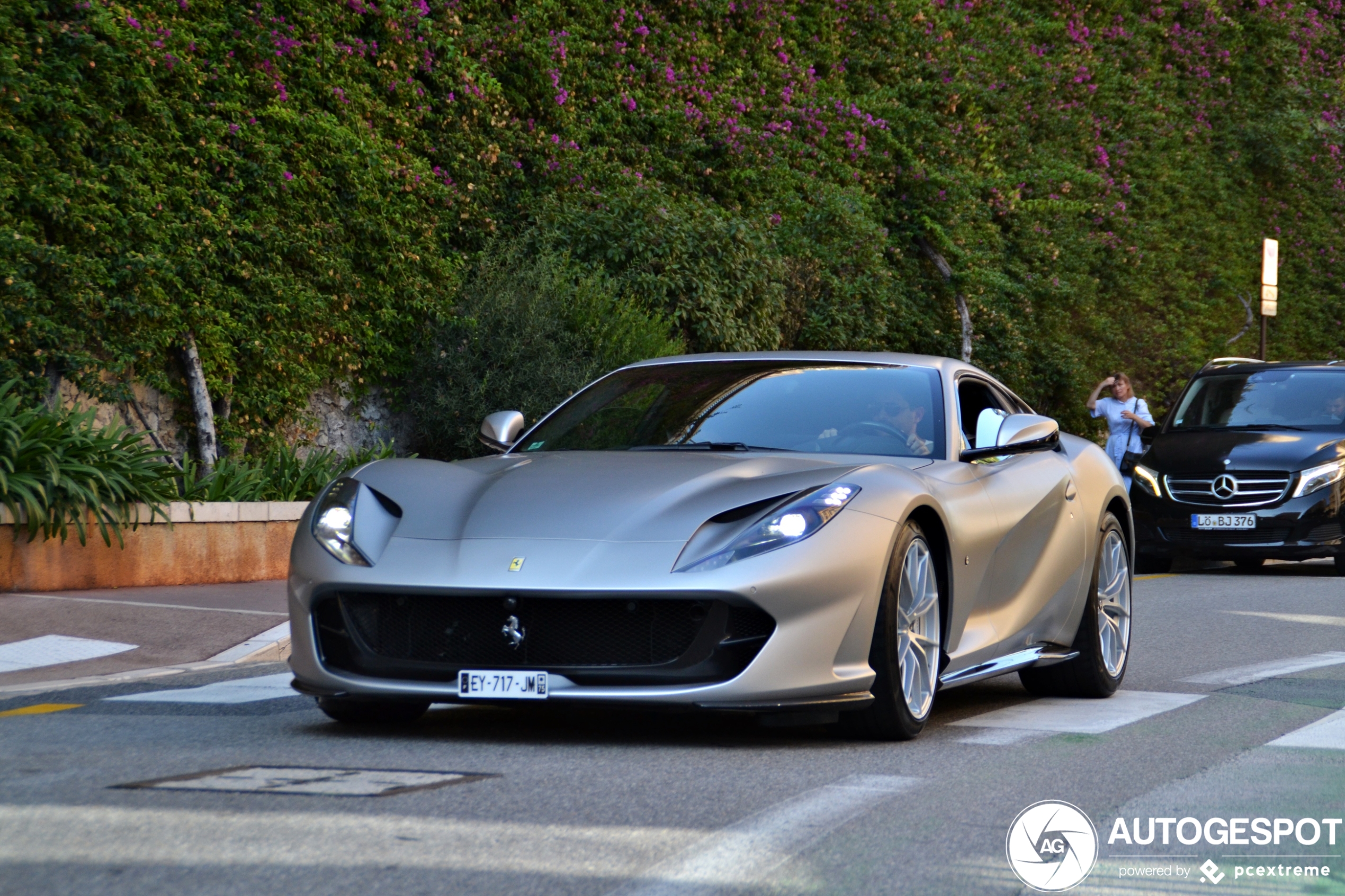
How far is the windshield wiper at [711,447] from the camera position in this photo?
6.24m

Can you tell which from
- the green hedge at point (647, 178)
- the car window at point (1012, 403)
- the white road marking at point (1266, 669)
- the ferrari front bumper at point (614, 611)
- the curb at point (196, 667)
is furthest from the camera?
the green hedge at point (647, 178)

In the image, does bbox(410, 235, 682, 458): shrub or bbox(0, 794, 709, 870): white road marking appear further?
bbox(410, 235, 682, 458): shrub

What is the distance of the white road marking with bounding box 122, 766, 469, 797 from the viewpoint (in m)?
4.44

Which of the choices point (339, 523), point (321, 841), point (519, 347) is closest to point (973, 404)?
point (339, 523)

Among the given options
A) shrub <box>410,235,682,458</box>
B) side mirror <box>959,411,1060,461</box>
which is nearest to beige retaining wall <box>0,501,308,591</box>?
shrub <box>410,235,682,458</box>

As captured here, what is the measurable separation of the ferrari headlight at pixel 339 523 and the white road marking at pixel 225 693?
962 millimetres

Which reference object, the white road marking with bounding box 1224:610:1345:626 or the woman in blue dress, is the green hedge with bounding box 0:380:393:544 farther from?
the woman in blue dress

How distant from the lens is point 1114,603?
7.40m

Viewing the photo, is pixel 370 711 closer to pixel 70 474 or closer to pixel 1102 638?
pixel 1102 638

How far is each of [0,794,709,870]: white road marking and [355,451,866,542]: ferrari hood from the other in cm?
137

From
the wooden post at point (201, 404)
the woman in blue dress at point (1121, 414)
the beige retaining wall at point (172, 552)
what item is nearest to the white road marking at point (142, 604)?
the beige retaining wall at point (172, 552)

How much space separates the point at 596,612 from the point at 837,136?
18444 mm

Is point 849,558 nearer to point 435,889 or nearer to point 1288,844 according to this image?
point 1288,844

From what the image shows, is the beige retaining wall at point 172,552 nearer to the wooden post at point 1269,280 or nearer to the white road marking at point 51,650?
the white road marking at point 51,650
